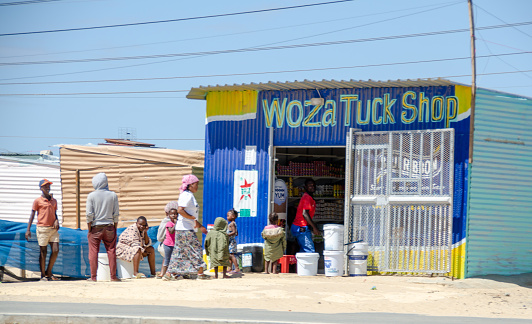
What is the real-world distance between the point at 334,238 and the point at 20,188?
1252 centimetres

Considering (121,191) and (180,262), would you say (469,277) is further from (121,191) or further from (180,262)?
(121,191)

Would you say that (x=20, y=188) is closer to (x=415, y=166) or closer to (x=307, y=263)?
(x=307, y=263)

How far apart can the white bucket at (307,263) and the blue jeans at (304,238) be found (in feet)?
1.85

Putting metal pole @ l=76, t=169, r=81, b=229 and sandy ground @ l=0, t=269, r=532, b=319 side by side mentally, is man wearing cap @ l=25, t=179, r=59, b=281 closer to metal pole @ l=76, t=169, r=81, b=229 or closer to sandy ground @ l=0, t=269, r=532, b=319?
sandy ground @ l=0, t=269, r=532, b=319

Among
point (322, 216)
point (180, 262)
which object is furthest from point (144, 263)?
point (322, 216)

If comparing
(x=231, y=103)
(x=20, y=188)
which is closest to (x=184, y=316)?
(x=231, y=103)

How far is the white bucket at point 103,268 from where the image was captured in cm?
1288

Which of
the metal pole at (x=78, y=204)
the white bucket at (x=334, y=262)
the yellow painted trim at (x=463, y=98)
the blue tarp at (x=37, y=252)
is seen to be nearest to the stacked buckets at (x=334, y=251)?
the white bucket at (x=334, y=262)

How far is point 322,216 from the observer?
664 inches

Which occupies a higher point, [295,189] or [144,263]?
[295,189]

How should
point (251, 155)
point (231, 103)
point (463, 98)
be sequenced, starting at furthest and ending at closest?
point (231, 103) < point (251, 155) < point (463, 98)

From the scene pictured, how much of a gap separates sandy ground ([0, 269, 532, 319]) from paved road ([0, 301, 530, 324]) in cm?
57

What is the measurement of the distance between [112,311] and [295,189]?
8.12 metres

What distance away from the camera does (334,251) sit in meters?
13.3
